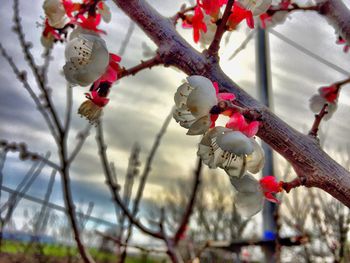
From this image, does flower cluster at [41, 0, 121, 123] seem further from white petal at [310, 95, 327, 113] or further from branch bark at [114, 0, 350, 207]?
white petal at [310, 95, 327, 113]

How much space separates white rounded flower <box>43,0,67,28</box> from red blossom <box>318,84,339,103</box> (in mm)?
659

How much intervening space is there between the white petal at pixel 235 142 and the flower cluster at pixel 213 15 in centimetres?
18

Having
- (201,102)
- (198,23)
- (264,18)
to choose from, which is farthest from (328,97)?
(201,102)

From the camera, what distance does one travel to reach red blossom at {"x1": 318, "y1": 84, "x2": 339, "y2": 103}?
3.70 feet

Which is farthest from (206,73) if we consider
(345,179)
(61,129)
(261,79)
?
(261,79)

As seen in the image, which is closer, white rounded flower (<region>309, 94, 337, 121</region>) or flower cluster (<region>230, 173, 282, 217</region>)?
flower cluster (<region>230, 173, 282, 217</region>)

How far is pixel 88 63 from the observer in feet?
1.98

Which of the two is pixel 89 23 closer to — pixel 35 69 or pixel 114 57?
pixel 114 57

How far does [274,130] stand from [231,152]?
6 cm

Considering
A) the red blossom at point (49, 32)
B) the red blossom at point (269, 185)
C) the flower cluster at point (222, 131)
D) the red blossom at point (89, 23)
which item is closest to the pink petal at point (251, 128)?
the flower cluster at point (222, 131)

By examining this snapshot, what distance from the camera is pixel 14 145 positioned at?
1.72 meters

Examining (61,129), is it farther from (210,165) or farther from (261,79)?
(261,79)

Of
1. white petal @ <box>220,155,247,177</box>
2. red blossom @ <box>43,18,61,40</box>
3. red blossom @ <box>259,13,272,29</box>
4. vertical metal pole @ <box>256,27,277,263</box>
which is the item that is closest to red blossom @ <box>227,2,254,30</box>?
white petal @ <box>220,155,247,177</box>

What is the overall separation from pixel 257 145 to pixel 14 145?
4.40 feet
